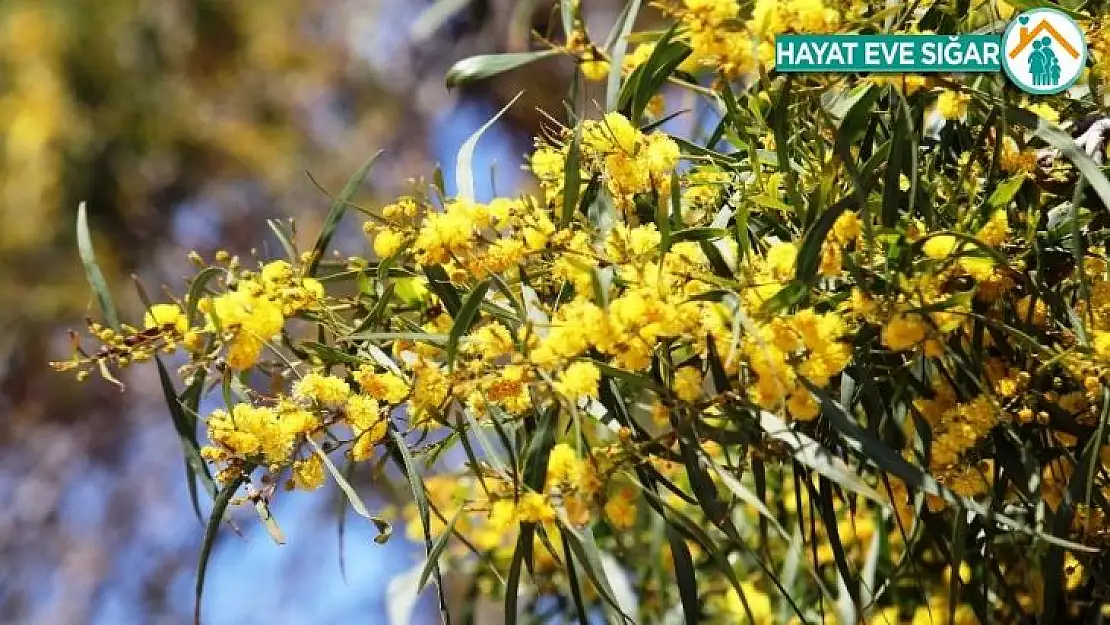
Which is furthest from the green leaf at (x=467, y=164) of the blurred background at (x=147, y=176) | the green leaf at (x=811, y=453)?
the blurred background at (x=147, y=176)

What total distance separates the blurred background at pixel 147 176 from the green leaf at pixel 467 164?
203 cm

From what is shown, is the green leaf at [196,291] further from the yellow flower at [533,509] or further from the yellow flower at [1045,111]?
the yellow flower at [1045,111]

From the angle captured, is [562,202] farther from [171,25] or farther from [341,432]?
[171,25]

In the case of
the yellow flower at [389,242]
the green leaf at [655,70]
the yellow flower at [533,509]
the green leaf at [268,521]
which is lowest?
the yellow flower at [533,509]

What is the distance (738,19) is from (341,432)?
0.29 m

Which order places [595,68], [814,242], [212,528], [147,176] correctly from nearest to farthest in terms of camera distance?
[814,242] → [212,528] → [595,68] → [147,176]

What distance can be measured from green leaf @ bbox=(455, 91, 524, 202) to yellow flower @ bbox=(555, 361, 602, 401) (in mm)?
168

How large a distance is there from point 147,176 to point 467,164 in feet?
Result: 9.18

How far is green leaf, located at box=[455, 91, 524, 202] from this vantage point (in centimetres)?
66

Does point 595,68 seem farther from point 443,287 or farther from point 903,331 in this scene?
point 903,331

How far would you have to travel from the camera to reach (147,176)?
3.26 meters

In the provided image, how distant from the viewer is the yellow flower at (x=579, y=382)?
506mm

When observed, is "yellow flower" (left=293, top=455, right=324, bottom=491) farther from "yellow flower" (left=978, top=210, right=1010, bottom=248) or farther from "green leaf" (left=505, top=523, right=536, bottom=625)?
"yellow flower" (left=978, top=210, right=1010, bottom=248)

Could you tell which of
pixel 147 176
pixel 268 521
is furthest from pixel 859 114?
pixel 147 176
